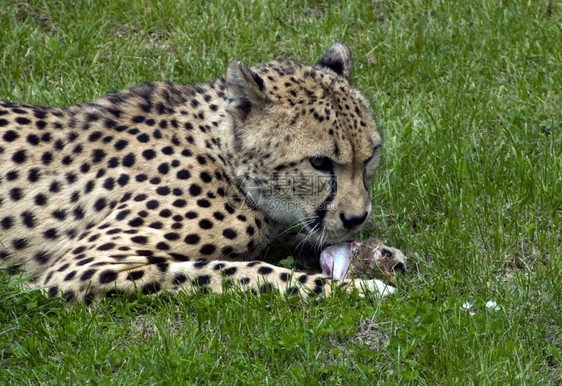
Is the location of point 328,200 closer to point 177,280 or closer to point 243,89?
point 243,89

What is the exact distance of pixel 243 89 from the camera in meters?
5.02

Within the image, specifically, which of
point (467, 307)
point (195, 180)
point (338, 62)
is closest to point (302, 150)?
point (195, 180)

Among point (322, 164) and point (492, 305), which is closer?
point (492, 305)

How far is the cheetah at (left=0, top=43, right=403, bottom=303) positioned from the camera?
485cm

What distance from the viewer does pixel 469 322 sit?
14.0 feet

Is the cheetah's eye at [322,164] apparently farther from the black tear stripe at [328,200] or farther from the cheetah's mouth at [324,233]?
the cheetah's mouth at [324,233]

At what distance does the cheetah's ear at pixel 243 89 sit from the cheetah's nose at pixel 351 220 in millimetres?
825

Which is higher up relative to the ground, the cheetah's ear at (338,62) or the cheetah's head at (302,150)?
the cheetah's ear at (338,62)

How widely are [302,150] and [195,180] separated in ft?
2.13

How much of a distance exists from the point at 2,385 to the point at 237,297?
126 cm

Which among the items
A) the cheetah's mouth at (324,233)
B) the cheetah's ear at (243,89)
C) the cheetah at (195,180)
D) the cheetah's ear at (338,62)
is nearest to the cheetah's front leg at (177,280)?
the cheetah at (195,180)

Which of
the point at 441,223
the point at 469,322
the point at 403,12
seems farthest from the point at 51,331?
the point at 403,12

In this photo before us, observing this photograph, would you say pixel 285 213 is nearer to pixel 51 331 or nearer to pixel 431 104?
pixel 51 331

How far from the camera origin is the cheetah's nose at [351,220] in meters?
4.93
